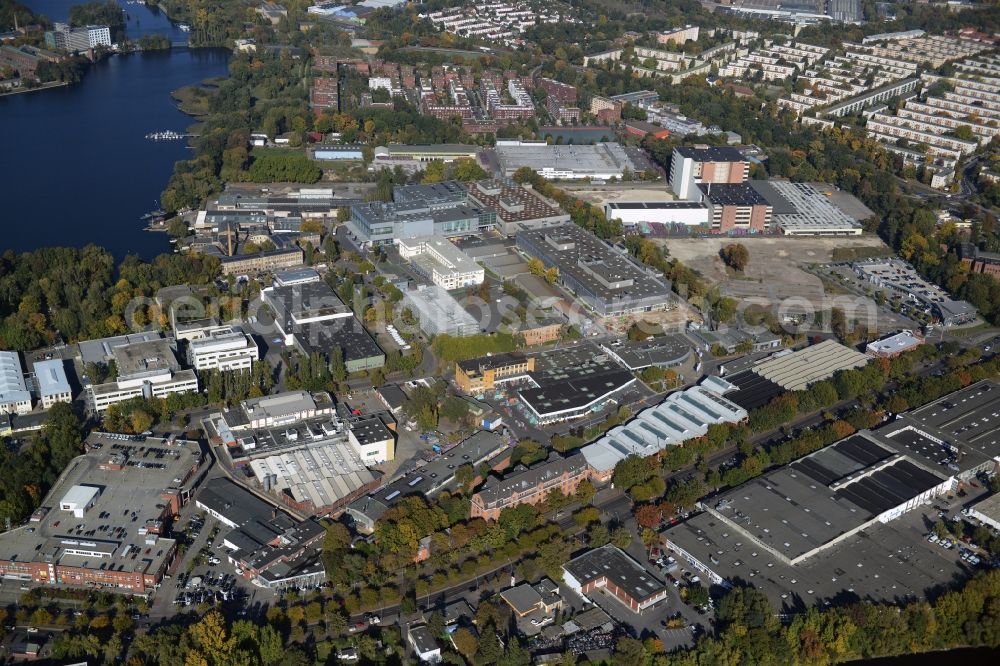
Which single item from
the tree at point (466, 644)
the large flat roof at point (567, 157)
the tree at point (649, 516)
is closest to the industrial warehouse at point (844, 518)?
the tree at point (649, 516)

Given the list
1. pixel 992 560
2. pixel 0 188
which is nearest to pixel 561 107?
pixel 0 188

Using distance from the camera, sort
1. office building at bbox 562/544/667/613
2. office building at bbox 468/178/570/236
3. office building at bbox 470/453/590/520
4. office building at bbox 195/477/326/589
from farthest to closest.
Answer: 1. office building at bbox 468/178/570/236
2. office building at bbox 470/453/590/520
3. office building at bbox 195/477/326/589
4. office building at bbox 562/544/667/613

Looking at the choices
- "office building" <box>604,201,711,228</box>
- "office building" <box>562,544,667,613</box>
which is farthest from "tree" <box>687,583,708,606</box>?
"office building" <box>604,201,711,228</box>

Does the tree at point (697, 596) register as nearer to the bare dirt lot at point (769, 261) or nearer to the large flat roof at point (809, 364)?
the large flat roof at point (809, 364)

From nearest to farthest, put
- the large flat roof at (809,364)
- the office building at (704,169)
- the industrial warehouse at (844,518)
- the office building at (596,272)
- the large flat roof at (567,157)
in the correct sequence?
the industrial warehouse at (844,518), the large flat roof at (809,364), the office building at (596,272), the office building at (704,169), the large flat roof at (567,157)

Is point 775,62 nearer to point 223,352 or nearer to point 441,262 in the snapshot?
point 441,262

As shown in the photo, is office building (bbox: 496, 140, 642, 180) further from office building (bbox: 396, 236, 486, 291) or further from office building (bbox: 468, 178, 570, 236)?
office building (bbox: 396, 236, 486, 291)

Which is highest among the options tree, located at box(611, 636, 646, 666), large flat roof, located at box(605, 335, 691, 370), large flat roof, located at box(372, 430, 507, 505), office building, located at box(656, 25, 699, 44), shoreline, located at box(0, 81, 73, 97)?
office building, located at box(656, 25, 699, 44)

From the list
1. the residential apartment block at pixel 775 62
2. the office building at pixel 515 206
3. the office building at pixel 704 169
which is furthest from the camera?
the residential apartment block at pixel 775 62
